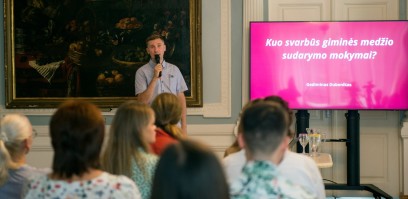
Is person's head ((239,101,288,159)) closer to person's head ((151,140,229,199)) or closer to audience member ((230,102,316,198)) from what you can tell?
audience member ((230,102,316,198))

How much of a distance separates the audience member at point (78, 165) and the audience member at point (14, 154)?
1.76 feet

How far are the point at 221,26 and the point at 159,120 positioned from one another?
11.7ft

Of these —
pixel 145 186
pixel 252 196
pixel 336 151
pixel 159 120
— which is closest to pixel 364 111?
pixel 336 151

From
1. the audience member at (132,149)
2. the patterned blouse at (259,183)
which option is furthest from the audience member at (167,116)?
the patterned blouse at (259,183)

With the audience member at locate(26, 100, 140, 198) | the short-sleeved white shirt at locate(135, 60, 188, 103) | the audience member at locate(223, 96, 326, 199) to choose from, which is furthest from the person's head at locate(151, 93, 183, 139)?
the short-sleeved white shirt at locate(135, 60, 188, 103)

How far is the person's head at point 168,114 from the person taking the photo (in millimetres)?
3520

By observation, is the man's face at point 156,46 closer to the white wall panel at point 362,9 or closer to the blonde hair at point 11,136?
the white wall panel at point 362,9

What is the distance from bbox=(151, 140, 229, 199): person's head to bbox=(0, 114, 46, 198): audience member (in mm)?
1494

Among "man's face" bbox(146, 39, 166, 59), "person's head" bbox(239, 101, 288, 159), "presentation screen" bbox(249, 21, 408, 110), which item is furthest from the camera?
"presentation screen" bbox(249, 21, 408, 110)

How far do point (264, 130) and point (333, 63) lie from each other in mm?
4724

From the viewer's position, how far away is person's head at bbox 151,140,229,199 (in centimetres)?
135

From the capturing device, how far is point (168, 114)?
3537mm

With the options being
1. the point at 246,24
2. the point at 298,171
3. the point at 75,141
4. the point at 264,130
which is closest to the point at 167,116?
the point at 298,171

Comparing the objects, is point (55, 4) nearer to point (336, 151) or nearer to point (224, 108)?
point (224, 108)
